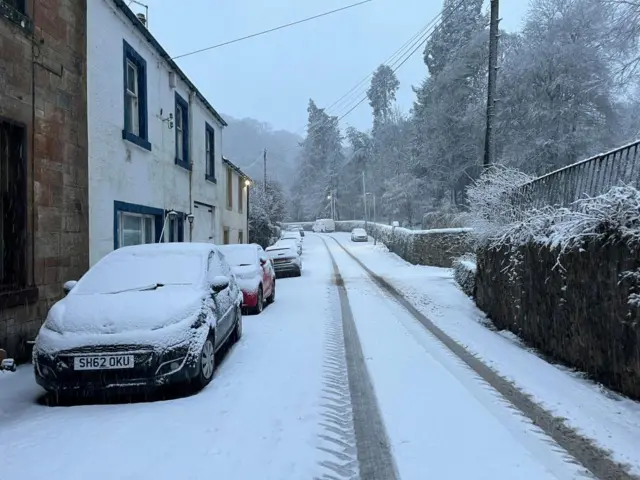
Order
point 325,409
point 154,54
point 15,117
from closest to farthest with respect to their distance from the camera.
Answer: point 325,409
point 15,117
point 154,54

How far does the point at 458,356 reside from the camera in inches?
248

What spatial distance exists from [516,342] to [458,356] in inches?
67.2

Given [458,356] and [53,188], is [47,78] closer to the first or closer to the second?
[53,188]

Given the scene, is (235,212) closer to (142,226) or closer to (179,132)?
Answer: (179,132)

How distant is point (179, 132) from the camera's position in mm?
12961

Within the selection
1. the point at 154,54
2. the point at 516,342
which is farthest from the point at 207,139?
the point at 516,342

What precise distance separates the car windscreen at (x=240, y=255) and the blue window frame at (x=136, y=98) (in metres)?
2.94

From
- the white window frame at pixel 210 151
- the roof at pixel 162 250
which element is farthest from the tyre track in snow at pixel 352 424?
the white window frame at pixel 210 151

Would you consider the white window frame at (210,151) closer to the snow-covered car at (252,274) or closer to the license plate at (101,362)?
the snow-covered car at (252,274)

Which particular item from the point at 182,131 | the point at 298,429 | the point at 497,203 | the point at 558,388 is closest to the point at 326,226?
the point at 182,131

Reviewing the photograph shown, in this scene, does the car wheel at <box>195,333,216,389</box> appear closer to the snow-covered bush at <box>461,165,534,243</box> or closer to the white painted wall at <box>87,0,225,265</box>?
the white painted wall at <box>87,0,225,265</box>

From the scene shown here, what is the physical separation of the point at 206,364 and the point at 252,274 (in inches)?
202

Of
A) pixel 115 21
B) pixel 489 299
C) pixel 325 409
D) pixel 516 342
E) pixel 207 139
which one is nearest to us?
pixel 325 409

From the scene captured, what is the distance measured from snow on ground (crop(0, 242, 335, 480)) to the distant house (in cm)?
1387
